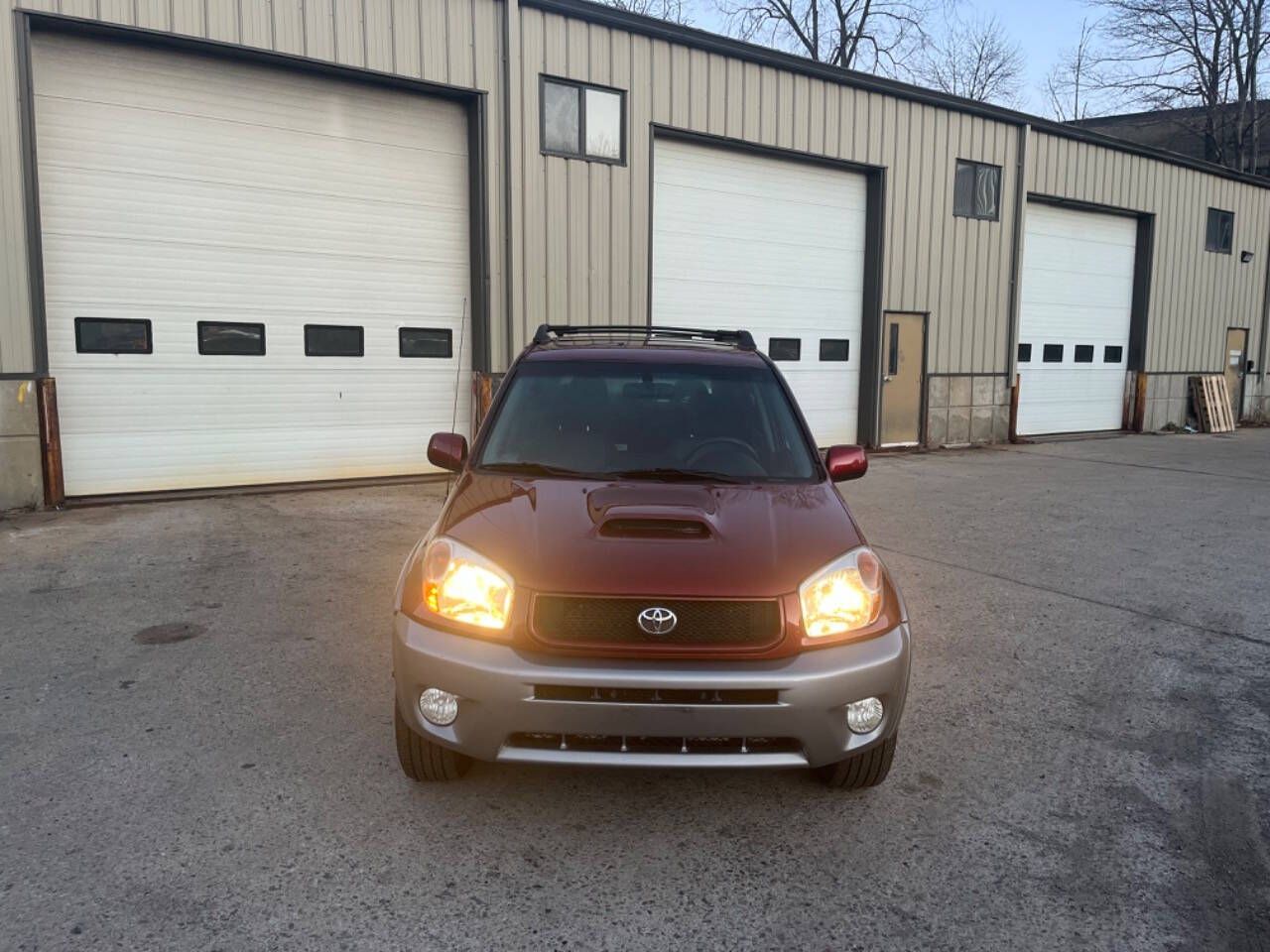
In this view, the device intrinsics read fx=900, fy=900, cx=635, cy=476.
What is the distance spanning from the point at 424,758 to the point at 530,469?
4.03 feet

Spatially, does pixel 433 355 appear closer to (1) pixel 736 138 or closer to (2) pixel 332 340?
(2) pixel 332 340

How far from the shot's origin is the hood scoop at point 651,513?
3.08 m

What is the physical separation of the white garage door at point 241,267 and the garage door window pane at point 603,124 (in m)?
1.59

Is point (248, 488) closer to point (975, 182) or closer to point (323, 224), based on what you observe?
point (323, 224)

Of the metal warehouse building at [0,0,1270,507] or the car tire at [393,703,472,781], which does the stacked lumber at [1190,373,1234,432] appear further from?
the car tire at [393,703,472,781]

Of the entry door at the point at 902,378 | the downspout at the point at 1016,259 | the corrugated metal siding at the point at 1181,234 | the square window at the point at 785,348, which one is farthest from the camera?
the corrugated metal siding at the point at 1181,234

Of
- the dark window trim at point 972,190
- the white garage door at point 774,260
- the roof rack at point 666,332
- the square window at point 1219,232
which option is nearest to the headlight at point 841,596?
the roof rack at point 666,332

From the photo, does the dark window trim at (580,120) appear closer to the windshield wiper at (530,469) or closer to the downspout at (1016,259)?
the windshield wiper at (530,469)

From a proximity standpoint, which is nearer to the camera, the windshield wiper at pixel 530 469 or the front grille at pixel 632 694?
the front grille at pixel 632 694

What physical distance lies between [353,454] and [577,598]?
829cm

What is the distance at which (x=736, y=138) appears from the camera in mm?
12453

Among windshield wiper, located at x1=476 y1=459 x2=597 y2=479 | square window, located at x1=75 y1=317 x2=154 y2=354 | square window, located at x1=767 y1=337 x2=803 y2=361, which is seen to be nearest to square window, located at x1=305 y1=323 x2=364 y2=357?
square window, located at x1=75 y1=317 x2=154 y2=354

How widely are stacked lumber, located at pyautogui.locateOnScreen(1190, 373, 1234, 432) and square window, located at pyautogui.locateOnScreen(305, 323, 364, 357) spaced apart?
1829cm

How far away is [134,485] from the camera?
30.3 ft
